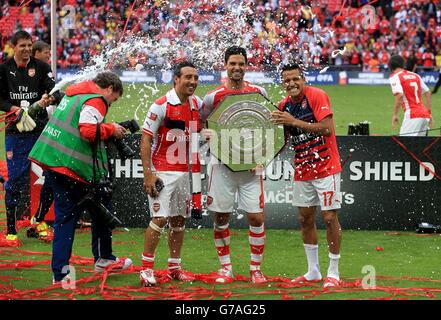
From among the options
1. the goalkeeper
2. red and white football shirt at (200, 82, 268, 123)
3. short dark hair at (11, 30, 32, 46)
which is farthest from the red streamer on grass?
short dark hair at (11, 30, 32, 46)

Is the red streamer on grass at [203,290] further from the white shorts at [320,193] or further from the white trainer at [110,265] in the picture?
the white shorts at [320,193]

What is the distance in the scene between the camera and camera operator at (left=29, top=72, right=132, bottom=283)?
7.85 meters

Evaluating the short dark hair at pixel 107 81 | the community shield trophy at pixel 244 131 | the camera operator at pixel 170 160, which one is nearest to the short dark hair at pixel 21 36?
the short dark hair at pixel 107 81

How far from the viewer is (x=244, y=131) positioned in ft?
27.0

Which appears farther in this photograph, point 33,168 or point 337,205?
point 33,168

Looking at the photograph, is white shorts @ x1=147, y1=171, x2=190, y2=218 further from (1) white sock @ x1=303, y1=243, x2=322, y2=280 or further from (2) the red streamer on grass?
(1) white sock @ x1=303, y1=243, x2=322, y2=280

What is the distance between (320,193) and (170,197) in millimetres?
1328

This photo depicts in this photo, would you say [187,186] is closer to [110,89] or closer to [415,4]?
[110,89]

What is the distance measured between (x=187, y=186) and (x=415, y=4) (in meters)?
30.2

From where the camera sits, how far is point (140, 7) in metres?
12.4

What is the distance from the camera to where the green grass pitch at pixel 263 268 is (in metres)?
7.58
